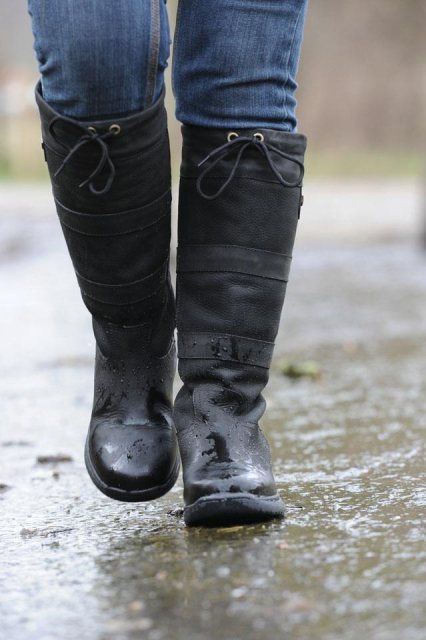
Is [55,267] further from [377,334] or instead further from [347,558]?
[347,558]

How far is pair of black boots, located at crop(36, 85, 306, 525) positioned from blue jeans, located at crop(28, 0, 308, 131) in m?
0.03

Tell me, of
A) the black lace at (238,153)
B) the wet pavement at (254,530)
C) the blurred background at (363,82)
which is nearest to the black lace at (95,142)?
the black lace at (238,153)

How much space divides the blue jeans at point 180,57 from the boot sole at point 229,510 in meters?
0.48

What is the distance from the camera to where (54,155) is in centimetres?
142

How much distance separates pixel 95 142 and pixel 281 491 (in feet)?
1.90

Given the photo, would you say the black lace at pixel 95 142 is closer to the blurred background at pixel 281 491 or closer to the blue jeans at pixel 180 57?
the blue jeans at pixel 180 57

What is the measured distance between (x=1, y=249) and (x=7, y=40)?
88.4ft

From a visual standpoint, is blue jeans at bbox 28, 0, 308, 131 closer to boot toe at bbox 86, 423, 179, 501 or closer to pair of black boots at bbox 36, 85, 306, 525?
pair of black boots at bbox 36, 85, 306, 525

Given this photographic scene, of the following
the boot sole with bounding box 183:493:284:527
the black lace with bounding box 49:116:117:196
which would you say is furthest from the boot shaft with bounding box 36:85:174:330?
the boot sole with bounding box 183:493:284:527

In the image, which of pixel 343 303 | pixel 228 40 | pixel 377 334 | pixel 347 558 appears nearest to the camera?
pixel 347 558

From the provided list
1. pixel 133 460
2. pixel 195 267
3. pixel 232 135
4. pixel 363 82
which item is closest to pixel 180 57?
pixel 232 135

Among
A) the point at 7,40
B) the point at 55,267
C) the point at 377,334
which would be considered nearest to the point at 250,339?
the point at 377,334

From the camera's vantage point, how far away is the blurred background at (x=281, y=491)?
1.07 meters

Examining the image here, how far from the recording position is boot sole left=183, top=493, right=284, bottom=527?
4.42 feet
